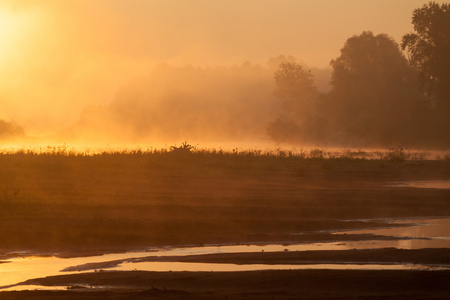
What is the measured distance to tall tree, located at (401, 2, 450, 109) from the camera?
76375 mm

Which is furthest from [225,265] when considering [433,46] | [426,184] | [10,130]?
[10,130]

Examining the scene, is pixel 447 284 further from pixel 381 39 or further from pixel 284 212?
pixel 381 39

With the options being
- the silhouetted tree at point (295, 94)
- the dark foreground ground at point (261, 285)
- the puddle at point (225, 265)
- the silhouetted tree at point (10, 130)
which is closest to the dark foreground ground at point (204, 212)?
the dark foreground ground at point (261, 285)

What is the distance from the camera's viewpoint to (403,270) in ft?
41.8

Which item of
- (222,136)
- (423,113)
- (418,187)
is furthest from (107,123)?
(418,187)

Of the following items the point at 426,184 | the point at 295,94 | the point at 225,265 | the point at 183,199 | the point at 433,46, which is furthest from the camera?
the point at 295,94

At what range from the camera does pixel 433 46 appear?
7750 centimetres

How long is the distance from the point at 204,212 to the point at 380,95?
7442 centimetres

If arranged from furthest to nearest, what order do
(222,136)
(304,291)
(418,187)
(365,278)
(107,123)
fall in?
(107,123) < (222,136) < (418,187) < (365,278) < (304,291)

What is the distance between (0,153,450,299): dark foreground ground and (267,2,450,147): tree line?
110 ft

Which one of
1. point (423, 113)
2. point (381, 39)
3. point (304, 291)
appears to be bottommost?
point (304, 291)

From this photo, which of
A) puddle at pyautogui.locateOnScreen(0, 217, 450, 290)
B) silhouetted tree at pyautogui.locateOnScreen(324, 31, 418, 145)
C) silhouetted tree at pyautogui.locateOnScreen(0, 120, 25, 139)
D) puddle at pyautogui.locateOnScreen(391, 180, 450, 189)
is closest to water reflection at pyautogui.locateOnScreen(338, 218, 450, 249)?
puddle at pyautogui.locateOnScreen(0, 217, 450, 290)

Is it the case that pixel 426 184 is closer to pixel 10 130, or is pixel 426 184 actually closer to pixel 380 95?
pixel 380 95

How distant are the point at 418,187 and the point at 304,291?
22.5 metres
